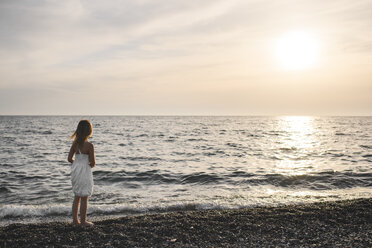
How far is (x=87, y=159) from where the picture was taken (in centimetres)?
622

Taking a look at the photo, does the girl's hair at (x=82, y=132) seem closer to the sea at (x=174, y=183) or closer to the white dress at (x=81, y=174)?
the white dress at (x=81, y=174)

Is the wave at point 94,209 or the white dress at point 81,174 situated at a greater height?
the white dress at point 81,174

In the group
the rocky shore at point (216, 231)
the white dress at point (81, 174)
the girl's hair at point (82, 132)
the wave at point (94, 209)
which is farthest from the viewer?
the wave at point (94, 209)

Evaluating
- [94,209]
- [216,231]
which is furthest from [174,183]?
[216,231]

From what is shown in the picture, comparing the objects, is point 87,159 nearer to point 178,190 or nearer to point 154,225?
point 154,225

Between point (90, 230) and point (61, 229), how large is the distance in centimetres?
69

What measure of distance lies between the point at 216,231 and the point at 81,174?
10.8 ft

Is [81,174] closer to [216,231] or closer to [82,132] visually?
[82,132]

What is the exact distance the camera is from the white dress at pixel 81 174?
6160 millimetres

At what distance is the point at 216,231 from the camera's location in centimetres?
614

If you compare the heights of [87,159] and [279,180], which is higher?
[87,159]

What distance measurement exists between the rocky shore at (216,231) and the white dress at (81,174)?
34.5 inches

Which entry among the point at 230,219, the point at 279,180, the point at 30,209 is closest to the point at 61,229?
the point at 30,209

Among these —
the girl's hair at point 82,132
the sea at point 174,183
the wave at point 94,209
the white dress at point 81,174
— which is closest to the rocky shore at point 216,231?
the white dress at point 81,174
